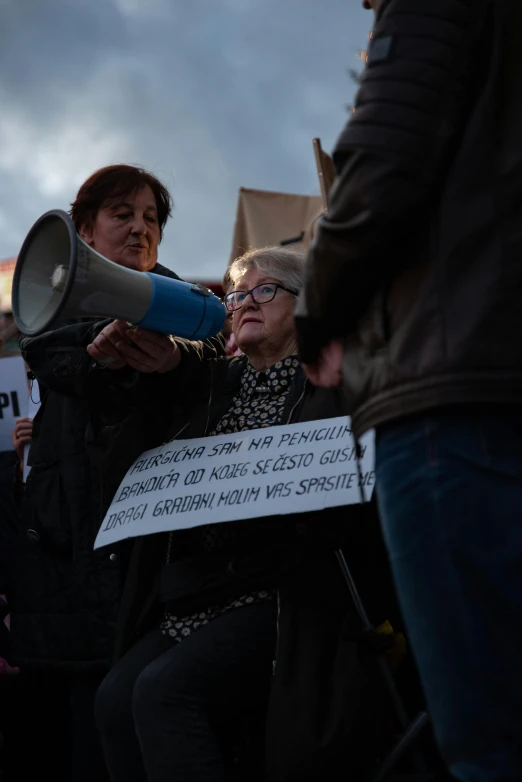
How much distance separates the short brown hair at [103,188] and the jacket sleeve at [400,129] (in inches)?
89.9

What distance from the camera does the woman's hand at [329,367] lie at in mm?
1662

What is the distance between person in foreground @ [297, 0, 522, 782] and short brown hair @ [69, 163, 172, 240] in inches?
89.3

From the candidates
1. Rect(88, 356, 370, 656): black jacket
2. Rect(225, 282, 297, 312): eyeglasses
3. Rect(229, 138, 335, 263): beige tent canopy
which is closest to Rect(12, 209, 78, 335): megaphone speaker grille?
Rect(88, 356, 370, 656): black jacket

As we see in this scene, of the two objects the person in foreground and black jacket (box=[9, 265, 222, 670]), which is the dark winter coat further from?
the person in foreground

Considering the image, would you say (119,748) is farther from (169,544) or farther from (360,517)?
(360,517)

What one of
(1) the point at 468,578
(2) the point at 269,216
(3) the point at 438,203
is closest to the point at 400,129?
(3) the point at 438,203

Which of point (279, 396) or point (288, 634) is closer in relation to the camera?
point (288, 634)

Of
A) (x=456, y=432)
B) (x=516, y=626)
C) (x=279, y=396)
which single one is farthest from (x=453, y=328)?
(x=279, y=396)

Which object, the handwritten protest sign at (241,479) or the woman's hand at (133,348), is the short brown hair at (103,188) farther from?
the handwritten protest sign at (241,479)

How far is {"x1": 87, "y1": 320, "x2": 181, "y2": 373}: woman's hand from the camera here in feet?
9.29

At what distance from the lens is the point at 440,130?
1436 mm

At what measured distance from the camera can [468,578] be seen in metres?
1.33

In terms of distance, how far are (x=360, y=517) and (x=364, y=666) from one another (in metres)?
0.43

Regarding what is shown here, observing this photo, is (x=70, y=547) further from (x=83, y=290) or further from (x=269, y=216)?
(x=269, y=216)
